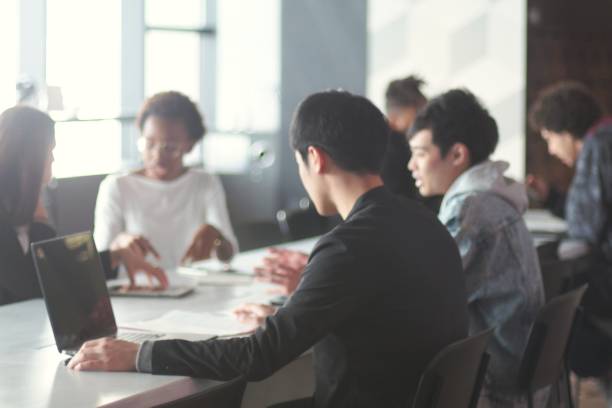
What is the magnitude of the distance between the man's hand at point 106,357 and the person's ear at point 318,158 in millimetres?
557

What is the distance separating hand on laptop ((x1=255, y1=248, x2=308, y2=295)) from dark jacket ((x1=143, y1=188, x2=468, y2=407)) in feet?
2.84

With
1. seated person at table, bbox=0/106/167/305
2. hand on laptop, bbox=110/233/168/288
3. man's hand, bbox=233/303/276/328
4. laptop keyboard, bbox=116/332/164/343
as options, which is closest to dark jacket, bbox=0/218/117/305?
seated person at table, bbox=0/106/167/305

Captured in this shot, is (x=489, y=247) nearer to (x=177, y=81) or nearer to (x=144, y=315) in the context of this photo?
(x=144, y=315)

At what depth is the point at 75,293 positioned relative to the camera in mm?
2424

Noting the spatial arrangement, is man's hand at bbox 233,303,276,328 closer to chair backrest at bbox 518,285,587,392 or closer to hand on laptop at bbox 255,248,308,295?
hand on laptop at bbox 255,248,308,295

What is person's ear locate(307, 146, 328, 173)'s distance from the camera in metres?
2.20

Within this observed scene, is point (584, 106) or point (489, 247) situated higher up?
point (584, 106)

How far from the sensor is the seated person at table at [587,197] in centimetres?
404

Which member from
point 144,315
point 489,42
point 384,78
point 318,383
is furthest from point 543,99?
point 318,383

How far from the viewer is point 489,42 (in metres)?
6.51

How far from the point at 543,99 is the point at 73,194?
251 cm

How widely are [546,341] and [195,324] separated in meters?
0.96

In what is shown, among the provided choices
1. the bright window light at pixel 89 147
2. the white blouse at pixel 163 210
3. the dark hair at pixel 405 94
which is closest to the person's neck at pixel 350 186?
the white blouse at pixel 163 210

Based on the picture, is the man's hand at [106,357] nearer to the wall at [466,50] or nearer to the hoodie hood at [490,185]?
the hoodie hood at [490,185]
